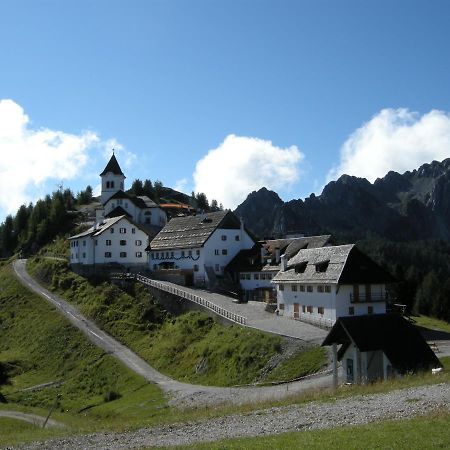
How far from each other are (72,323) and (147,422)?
38617 millimetres

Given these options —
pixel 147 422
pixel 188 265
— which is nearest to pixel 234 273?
pixel 188 265

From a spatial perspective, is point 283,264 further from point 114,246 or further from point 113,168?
point 113,168

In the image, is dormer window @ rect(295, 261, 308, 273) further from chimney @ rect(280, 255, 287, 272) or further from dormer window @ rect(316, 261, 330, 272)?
chimney @ rect(280, 255, 287, 272)

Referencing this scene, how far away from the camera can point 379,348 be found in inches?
1155

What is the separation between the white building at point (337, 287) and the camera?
45.0 metres

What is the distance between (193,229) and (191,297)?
16355 mm

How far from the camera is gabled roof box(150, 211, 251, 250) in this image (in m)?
68.4

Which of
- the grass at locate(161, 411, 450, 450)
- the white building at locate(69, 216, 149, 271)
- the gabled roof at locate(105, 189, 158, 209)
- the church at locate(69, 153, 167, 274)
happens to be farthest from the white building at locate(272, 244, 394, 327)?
the gabled roof at locate(105, 189, 158, 209)

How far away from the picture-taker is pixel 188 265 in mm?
68938

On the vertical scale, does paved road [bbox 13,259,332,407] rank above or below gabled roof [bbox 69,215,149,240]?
below

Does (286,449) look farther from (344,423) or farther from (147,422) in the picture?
(147,422)

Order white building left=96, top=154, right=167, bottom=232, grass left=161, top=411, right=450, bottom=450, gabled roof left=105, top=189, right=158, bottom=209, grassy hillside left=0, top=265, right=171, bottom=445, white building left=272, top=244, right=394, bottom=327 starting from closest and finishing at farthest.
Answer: grass left=161, top=411, right=450, bottom=450, grassy hillside left=0, top=265, right=171, bottom=445, white building left=272, top=244, right=394, bottom=327, white building left=96, top=154, right=167, bottom=232, gabled roof left=105, top=189, right=158, bottom=209

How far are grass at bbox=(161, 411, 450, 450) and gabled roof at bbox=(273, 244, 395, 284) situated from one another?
91.4 feet

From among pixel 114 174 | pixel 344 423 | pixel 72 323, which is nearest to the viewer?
pixel 344 423
